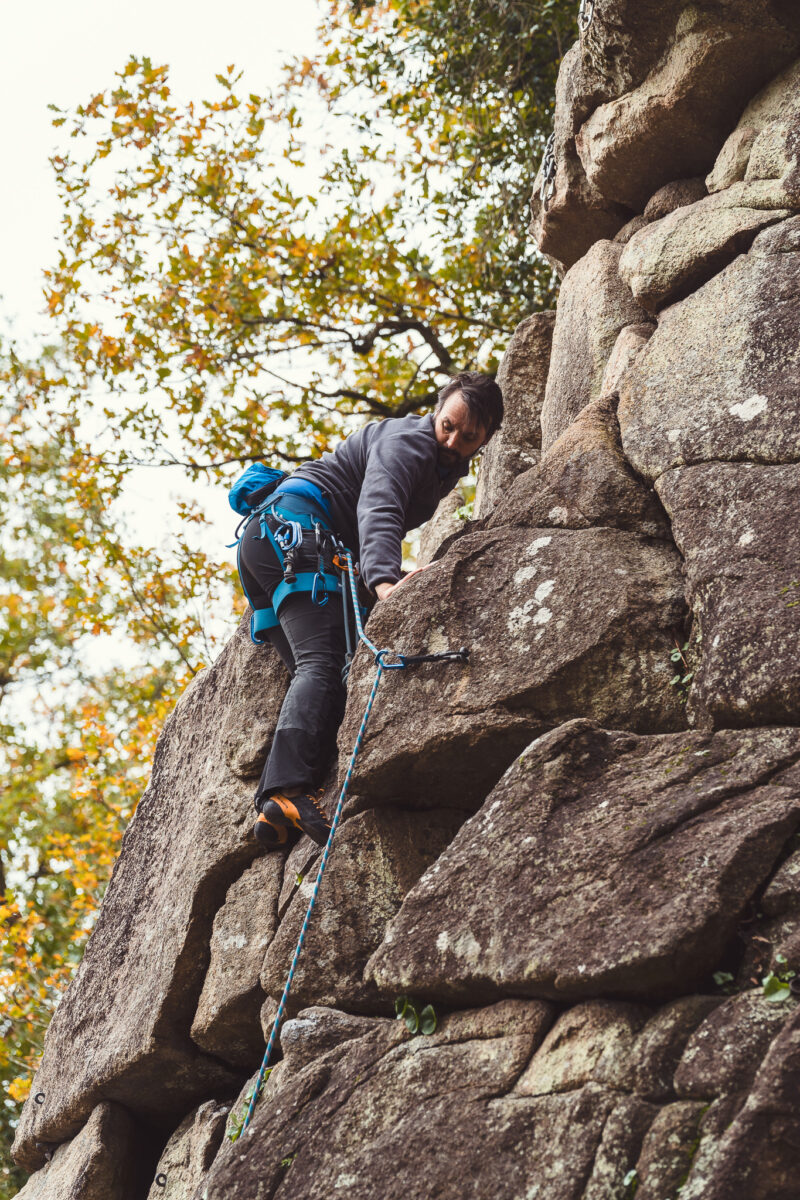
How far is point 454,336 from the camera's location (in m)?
13.3

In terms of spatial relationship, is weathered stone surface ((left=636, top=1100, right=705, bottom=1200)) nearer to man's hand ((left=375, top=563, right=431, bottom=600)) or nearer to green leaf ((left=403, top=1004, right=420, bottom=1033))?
green leaf ((left=403, top=1004, right=420, bottom=1033))

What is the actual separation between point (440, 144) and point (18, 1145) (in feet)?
36.9

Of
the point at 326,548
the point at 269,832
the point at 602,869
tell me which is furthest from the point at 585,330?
the point at 602,869

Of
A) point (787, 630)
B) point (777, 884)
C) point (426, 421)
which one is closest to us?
point (777, 884)

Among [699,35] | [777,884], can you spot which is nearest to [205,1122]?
[777,884]

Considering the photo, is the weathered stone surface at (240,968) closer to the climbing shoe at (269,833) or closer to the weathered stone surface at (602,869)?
the climbing shoe at (269,833)

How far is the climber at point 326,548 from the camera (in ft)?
18.6

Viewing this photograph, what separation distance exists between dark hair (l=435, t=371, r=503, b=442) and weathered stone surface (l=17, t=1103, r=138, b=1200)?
16.0ft

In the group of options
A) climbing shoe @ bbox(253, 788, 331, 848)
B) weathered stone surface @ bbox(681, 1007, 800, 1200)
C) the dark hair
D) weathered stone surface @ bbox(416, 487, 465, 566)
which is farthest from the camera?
weathered stone surface @ bbox(416, 487, 465, 566)

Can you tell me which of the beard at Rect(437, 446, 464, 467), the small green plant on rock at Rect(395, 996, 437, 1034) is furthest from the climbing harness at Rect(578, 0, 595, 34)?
the small green plant on rock at Rect(395, 996, 437, 1034)

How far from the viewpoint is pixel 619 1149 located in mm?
2963

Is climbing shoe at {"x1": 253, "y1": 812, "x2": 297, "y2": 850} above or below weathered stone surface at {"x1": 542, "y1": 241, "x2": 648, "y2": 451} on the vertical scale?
below

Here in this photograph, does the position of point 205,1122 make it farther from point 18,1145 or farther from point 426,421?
point 426,421

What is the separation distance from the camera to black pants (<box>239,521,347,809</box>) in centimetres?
568
